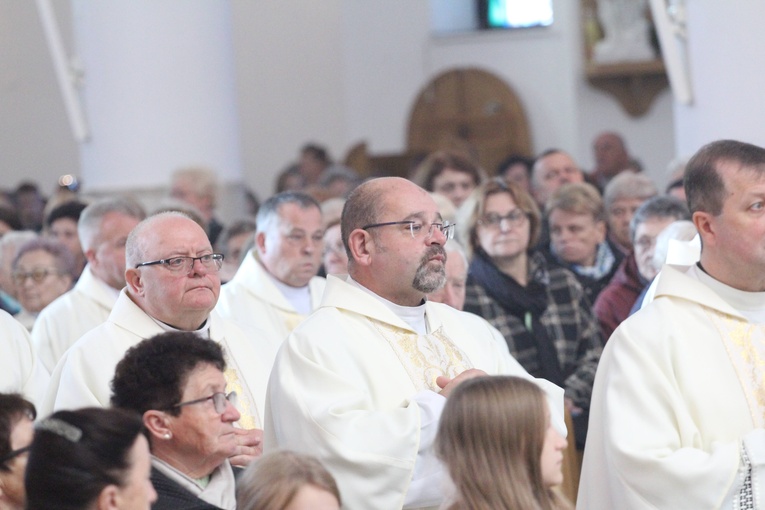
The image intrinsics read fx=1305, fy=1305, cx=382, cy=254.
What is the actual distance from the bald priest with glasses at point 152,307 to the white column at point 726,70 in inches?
149

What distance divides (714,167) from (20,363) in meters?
2.89

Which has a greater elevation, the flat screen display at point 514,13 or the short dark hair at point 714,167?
the flat screen display at point 514,13

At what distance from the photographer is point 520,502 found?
3.25 meters

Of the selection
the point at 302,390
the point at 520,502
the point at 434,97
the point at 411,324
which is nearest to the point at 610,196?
the point at 411,324

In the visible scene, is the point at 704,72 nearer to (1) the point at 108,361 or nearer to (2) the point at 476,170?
(2) the point at 476,170

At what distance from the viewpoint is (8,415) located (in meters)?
3.35

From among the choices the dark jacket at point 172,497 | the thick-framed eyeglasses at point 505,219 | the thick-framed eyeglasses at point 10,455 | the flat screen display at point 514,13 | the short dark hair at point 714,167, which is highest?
the flat screen display at point 514,13

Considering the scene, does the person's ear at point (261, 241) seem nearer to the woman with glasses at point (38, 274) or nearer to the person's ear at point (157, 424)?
the woman with glasses at point (38, 274)

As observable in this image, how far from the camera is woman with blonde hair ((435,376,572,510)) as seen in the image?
327 cm

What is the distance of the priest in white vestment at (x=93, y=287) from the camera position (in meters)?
6.34

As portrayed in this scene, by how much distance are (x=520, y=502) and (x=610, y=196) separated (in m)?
4.83

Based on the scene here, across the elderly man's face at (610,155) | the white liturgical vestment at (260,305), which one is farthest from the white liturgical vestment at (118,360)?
the elderly man's face at (610,155)

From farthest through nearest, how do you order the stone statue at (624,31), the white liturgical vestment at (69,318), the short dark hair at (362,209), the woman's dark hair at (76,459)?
the stone statue at (624,31) → the white liturgical vestment at (69,318) → the short dark hair at (362,209) → the woman's dark hair at (76,459)

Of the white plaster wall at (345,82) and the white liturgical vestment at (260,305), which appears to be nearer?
the white liturgical vestment at (260,305)
